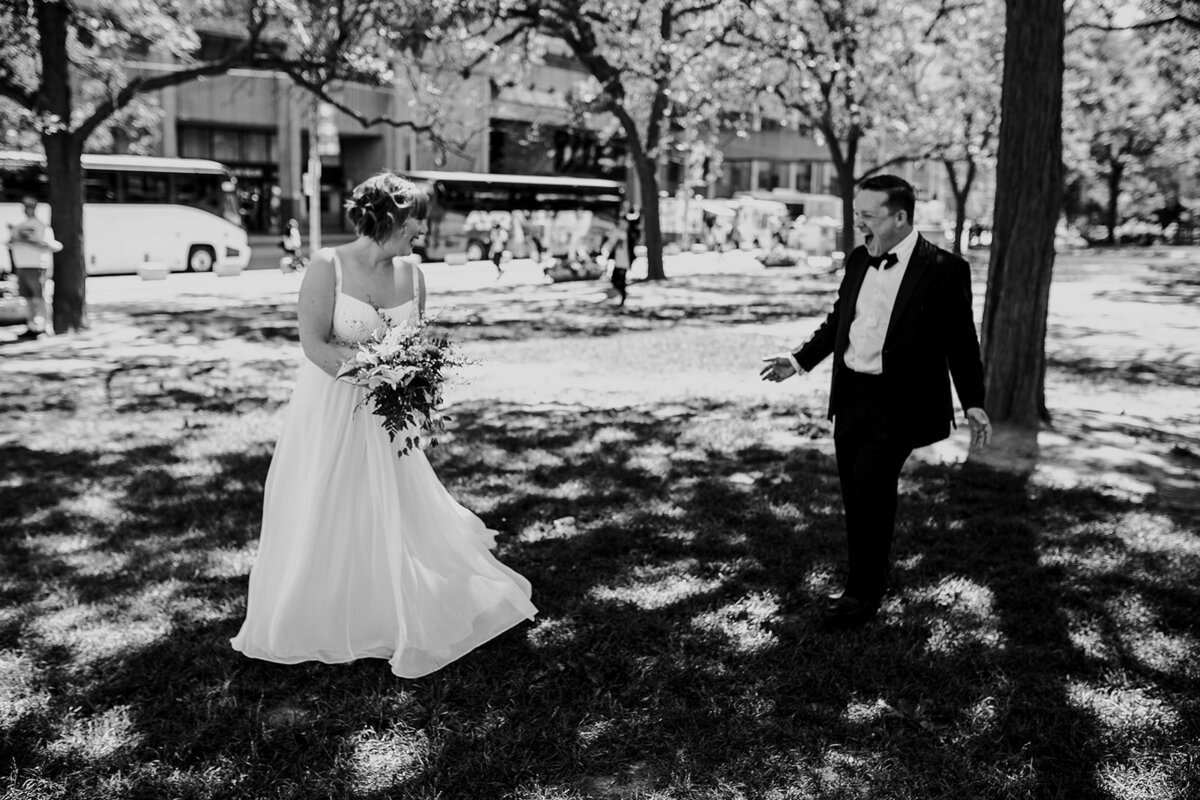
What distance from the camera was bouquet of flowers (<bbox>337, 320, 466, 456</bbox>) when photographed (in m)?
3.78

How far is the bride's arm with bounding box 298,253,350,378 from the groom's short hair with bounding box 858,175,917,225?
Result: 7.07 feet

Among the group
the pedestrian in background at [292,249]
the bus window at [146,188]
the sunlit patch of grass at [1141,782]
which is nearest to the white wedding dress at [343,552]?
the sunlit patch of grass at [1141,782]

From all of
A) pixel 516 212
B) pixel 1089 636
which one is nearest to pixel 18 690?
pixel 1089 636

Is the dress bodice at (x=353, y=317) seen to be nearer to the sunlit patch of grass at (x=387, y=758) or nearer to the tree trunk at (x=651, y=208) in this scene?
the sunlit patch of grass at (x=387, y=758)

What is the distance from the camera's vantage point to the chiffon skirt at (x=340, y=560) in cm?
399

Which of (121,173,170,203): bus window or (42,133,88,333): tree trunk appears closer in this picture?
(42,133,88,333): tree trunk

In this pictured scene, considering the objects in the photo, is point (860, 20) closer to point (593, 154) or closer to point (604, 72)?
point (604, 72)

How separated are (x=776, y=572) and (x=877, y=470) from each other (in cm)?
98

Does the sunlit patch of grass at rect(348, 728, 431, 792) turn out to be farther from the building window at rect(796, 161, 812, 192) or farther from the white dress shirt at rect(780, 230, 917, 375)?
the building window at rect(796, 161, 812, 192)

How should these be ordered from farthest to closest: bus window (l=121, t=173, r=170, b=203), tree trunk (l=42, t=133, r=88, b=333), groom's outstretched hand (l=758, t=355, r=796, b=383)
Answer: bus window (l=121, t=173, r=170, b=203) → tree trunk (l=42, t=133, r=88, b=333) → groom's outstretched hand (l=758, t=355, r=796, b=383)

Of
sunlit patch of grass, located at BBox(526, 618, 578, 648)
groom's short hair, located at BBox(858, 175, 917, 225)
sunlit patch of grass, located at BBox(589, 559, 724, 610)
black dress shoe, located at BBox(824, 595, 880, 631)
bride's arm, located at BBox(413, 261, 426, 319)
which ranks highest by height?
groom's short hair, located at BBox(858, 175, 917, 225)

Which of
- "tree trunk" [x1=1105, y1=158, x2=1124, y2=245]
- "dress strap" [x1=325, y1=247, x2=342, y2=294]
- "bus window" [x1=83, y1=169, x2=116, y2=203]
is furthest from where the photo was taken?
"tree trunk" [x1=1105, y1=158, x2=1124, y2=245]

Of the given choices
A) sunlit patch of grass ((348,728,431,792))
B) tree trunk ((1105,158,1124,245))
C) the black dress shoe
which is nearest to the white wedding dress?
sunlit patch of grass ((348,728,431,792))

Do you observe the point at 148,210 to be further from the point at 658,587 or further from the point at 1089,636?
the point at 1089,636
